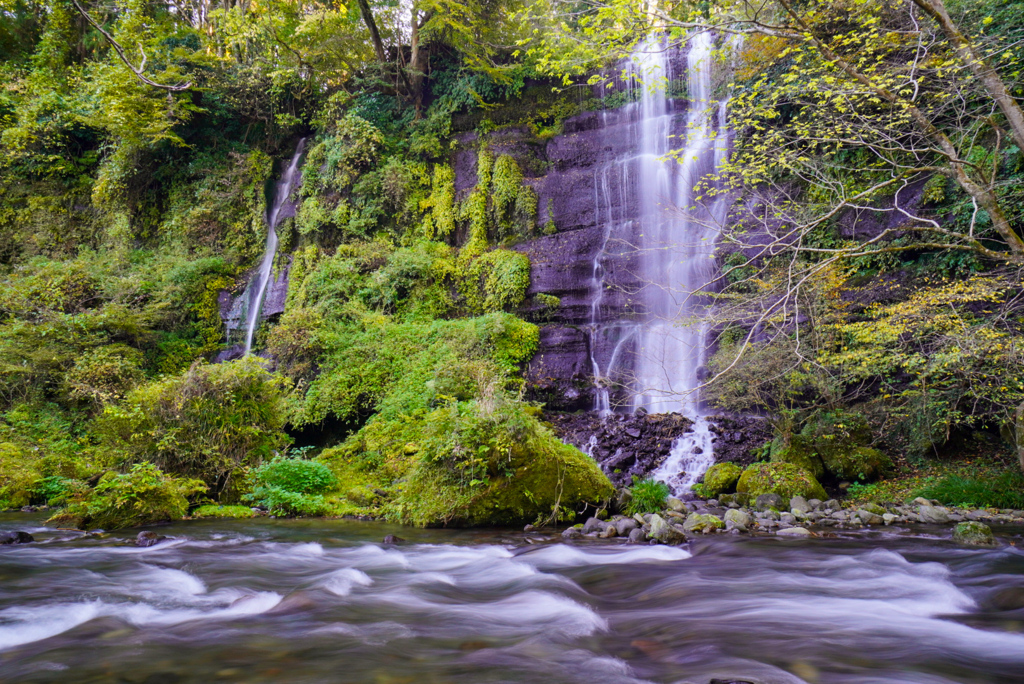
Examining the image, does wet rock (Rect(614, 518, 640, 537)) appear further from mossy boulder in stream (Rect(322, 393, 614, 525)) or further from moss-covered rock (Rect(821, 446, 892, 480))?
moss-covered rock (Rect(821, 446, 892, 480))

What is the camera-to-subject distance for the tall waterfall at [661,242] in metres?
12.2

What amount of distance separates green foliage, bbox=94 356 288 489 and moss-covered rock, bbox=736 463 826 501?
7421 mm

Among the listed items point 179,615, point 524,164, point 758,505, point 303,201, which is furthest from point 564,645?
point 303,201

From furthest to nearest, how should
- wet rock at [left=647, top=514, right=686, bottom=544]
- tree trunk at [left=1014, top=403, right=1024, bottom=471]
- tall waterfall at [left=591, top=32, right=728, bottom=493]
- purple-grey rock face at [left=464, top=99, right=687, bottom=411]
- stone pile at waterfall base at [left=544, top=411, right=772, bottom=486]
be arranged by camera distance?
purple-grey rock face at [left=464, top=99, right=687, bottom=411], tall waterfall at [left=591, top=32, right=728, bottom=493], stone pile at waterfall base at [left=544, top=411, right=772, bottom=486], tree trunk at [left=1014, top=403, right=1024, bottom=471], wet rock at [left=647, top=514, right=686, bottom=544]

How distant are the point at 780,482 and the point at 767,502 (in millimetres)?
648

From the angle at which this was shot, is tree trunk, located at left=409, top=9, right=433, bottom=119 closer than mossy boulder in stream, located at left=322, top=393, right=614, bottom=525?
No

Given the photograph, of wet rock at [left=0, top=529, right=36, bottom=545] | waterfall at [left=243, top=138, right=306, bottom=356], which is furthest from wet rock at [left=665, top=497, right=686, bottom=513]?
waterfall at [left=243, top=138, right=306, bottom=356]

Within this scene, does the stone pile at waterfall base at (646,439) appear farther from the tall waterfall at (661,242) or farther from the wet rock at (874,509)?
the wet rock at (874,509)

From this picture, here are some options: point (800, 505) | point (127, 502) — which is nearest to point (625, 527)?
point (800, 505)

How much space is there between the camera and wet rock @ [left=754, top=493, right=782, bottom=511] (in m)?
7.41

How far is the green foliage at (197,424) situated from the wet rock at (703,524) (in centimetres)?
634

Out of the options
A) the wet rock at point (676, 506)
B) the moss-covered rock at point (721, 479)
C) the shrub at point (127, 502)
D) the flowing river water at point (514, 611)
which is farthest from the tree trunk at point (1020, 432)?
the shrub at point (127, 502)

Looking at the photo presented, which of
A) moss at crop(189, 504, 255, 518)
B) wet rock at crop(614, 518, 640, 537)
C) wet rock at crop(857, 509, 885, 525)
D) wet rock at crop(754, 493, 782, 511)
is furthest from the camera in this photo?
moss at crop(189, 504, 255, 518)

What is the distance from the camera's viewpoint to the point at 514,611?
12.5ft
